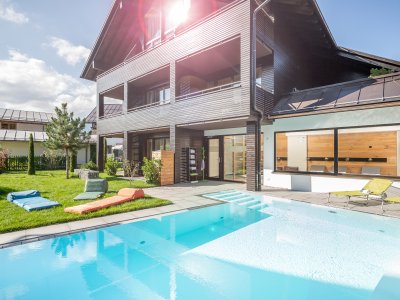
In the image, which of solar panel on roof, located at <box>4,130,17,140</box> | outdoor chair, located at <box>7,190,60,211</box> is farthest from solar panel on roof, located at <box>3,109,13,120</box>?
outdoor chair, located at <box>7,190,60,211</box>

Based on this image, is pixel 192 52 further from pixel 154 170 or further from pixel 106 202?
pixel 106 202

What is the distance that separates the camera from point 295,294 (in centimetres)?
337

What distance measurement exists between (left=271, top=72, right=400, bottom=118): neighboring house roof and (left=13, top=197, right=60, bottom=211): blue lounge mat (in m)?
9.99

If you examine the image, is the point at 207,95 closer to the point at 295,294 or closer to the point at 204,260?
the point at 204,260

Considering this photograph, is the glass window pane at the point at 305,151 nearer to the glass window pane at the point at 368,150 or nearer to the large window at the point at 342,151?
the large window at the point at 342,151

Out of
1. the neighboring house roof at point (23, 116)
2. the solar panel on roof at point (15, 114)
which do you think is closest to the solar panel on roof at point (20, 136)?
the neighboring house roof at point (23, 116)

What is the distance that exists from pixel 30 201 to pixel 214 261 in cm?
731

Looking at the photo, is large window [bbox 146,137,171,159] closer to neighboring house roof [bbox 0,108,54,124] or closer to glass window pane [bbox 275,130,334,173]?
glass window pane [bbox 275,130,334,173]

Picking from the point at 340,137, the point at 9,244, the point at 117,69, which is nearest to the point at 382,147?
the point at 340,137

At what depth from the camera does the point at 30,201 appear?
7934mm

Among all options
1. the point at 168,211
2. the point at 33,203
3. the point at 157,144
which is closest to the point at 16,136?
the point at 157,144

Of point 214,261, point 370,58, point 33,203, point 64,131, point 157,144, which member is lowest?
point 214,261

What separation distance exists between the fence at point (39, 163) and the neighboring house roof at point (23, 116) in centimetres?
1068

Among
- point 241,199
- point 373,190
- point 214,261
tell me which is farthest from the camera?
point 241,199
